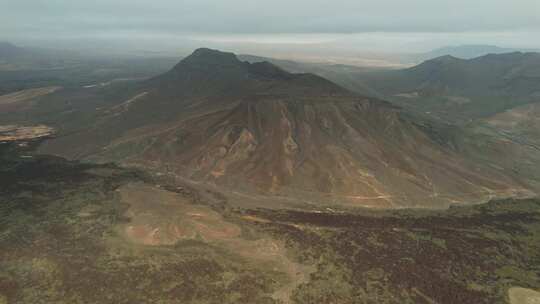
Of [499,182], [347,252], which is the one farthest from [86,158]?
[499,182]

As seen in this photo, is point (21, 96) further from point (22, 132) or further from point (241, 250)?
point (241, 250)

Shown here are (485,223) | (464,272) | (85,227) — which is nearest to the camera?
(464,272)

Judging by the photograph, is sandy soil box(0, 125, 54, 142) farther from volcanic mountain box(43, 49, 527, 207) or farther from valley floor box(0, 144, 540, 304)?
valley floor box(0, 144, 540, 304)

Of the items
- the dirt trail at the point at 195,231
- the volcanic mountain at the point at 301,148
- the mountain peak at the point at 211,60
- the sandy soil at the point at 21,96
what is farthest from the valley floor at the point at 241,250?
the sandy soil at the point at 21,96

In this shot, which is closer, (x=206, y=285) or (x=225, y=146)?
(x=206, y=285)

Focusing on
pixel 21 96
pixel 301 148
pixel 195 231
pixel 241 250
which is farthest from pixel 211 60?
pixel 241 250

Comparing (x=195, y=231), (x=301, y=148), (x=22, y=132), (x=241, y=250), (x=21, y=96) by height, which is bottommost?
(x=241, y=250)

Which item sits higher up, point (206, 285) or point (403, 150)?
point (403, 150)

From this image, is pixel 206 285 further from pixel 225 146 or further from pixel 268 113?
pixel 268 113

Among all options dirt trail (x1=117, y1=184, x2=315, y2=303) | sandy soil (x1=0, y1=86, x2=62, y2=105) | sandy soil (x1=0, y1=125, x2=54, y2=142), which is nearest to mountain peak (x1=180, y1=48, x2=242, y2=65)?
sandy soil (x1=0, y1=86, x2=62, y2=105)
